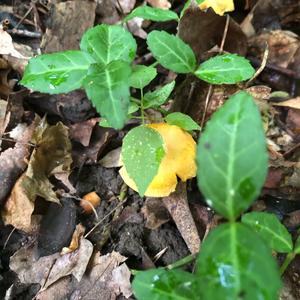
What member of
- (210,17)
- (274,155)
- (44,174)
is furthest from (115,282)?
(210,17)

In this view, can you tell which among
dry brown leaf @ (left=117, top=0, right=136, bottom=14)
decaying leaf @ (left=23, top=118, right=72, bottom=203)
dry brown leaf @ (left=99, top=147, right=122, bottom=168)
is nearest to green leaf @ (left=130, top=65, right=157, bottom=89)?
dry brown leaf @ (left=99, top=147, right=122, bottom=168)

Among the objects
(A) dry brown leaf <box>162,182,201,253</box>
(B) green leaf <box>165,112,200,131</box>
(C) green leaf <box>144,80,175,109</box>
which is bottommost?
(A) dry brown leaf <box>162,182,201,253</box>

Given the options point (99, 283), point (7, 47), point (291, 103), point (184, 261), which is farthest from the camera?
point (7, 47)

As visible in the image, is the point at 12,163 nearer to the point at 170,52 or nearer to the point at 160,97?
the point at 160,97

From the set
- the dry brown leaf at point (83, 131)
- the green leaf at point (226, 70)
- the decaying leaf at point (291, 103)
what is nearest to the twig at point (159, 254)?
the dry brown leaf at point (83, 131)

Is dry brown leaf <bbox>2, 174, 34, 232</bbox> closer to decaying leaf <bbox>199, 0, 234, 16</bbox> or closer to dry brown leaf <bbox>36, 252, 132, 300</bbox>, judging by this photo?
dry brown leaf <bbox>36, 252, 132, 300</bbox>

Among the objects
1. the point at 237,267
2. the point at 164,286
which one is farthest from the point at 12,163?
the point at 237,267
